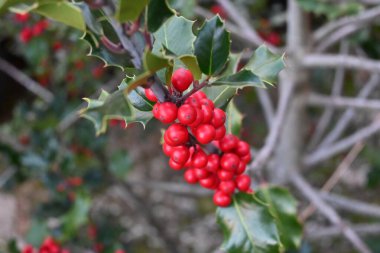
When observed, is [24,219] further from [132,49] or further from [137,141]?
[132,49]

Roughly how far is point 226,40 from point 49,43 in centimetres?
165

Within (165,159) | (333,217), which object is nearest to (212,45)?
(333,217)

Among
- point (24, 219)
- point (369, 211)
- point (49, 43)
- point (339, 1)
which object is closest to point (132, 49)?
point (369, 211)

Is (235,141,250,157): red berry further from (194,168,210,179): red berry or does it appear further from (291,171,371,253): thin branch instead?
(291,171,371,253): thin branch

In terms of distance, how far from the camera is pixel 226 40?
23.8 inches

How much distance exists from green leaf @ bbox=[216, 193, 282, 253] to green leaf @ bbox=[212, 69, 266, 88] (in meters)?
0.27

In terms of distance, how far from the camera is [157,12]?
0.51 metres

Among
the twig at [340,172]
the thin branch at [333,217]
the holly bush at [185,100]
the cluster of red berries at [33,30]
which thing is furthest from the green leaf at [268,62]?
the cluster of red berries at [33,30]

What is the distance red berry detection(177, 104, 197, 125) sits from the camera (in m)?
0.56

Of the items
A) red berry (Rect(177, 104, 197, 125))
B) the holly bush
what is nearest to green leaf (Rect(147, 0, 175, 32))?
the holly bush

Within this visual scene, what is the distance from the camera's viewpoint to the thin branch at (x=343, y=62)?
1278mm

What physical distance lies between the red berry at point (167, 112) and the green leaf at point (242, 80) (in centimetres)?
7

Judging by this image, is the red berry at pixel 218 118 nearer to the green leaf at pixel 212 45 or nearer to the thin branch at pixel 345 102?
the green leaf at pixel 212 45

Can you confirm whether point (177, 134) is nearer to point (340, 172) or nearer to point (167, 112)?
point (167, 112)
